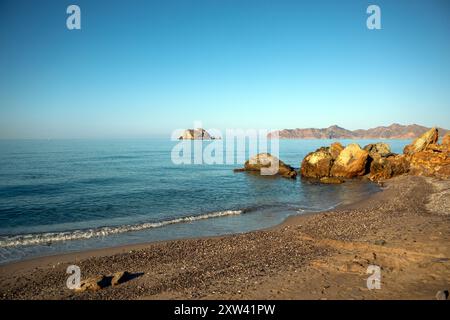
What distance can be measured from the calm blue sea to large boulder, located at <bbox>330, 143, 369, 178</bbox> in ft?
12.3

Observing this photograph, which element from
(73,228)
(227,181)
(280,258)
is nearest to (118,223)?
(73,228)

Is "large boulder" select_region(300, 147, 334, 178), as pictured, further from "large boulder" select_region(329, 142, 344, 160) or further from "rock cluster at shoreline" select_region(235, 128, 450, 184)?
"large boulder" select_region(329, 142, 344, 160)

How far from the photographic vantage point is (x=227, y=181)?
42375 millimetres

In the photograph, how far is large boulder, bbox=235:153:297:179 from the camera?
1821 inches

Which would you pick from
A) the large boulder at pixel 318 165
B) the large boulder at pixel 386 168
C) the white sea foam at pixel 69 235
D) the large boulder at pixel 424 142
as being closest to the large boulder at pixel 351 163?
the large boulder at pixel 318 165

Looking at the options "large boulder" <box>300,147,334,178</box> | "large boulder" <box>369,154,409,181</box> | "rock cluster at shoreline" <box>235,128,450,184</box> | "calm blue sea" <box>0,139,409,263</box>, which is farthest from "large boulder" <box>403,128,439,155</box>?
"calm blue sea" <box>0,139,409,263</box>

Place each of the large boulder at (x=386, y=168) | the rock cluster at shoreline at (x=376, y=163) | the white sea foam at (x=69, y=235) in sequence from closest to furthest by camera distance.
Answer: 1. the white sea foam at (x=69, y=235)
2. the rock cluster at shoreline at (x=376, y=163)
3. the large boulder at (x=386, y=168)

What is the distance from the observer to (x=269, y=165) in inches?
1960

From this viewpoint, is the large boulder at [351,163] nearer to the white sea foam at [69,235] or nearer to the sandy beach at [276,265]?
the sandy beach at [276,265]

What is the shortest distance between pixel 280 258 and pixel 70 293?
8410 mm

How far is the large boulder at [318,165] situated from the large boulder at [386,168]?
19.4ft

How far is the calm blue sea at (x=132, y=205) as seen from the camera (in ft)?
59.5

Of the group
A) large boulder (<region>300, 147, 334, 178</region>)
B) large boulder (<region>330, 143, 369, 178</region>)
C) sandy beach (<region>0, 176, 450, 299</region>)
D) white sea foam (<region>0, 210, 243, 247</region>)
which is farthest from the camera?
large boulder (<region>300, 147, 334, 178</region>)

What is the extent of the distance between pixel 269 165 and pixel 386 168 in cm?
1745
